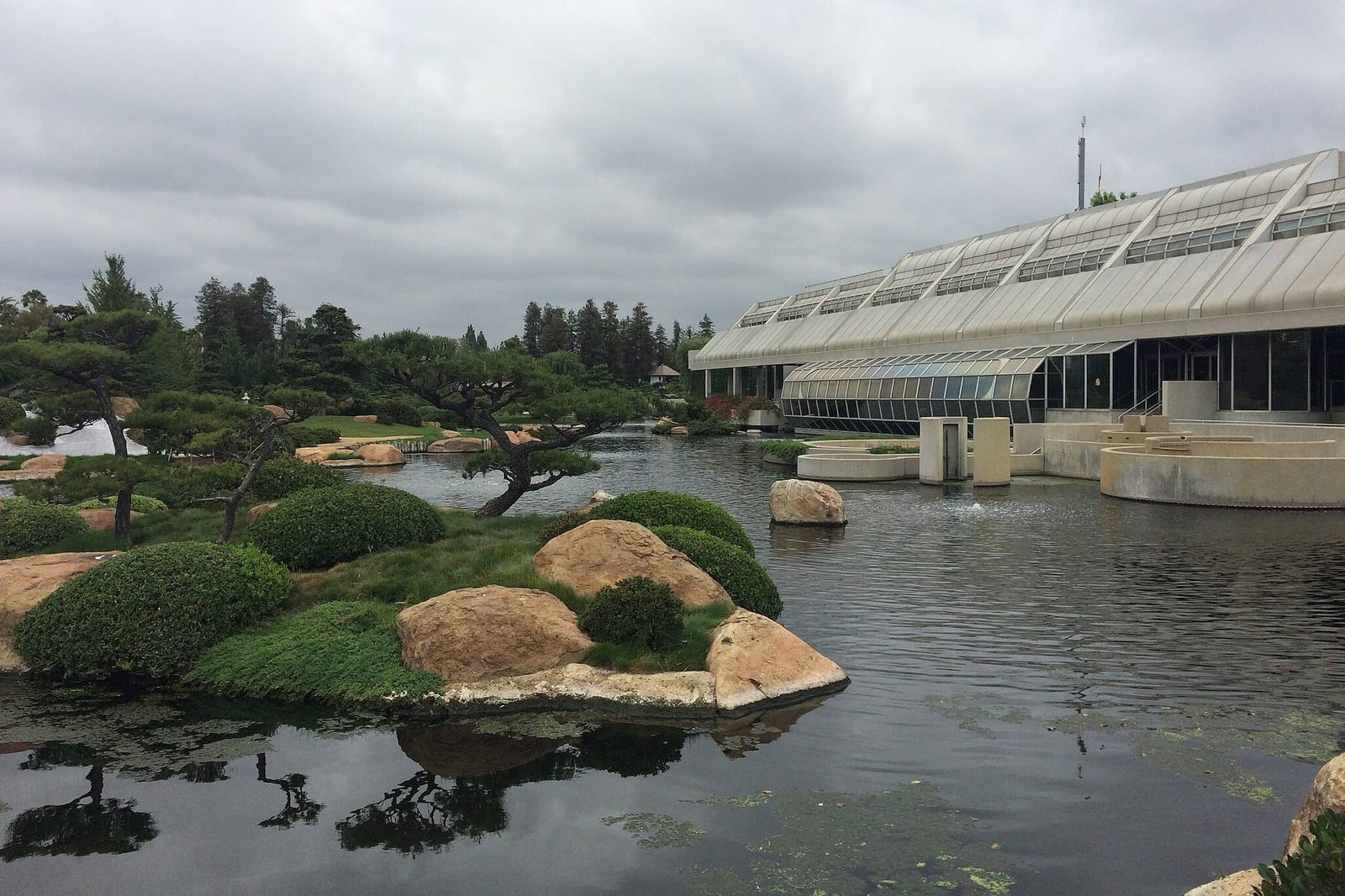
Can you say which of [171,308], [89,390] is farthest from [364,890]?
[171,308]

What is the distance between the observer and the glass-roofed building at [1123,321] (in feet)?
113

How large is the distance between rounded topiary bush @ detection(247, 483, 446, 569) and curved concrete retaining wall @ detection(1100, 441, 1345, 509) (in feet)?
61.6

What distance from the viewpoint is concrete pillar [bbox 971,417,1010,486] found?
91.2 ft

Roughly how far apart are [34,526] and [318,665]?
10524 mm

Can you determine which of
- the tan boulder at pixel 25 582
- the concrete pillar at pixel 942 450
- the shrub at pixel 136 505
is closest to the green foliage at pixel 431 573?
the tan boulder at pixel 25 582

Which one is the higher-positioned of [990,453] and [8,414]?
[8,414]

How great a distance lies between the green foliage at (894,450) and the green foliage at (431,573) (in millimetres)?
21976

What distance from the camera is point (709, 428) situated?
201ft

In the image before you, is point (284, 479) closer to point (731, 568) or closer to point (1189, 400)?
point (731, 568)

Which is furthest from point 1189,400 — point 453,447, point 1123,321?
point 453,447

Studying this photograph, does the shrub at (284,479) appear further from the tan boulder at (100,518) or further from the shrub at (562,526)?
the shrub at (562,526)

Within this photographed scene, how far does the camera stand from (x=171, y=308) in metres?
77.9

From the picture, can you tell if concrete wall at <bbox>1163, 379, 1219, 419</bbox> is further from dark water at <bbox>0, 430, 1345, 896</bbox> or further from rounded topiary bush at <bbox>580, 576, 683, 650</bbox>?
rounded topiary bush at <bbox>580, 576, 683, 650</bbox>

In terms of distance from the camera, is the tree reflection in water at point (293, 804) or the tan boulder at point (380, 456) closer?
the tree reflection in water at point (293, 804)
